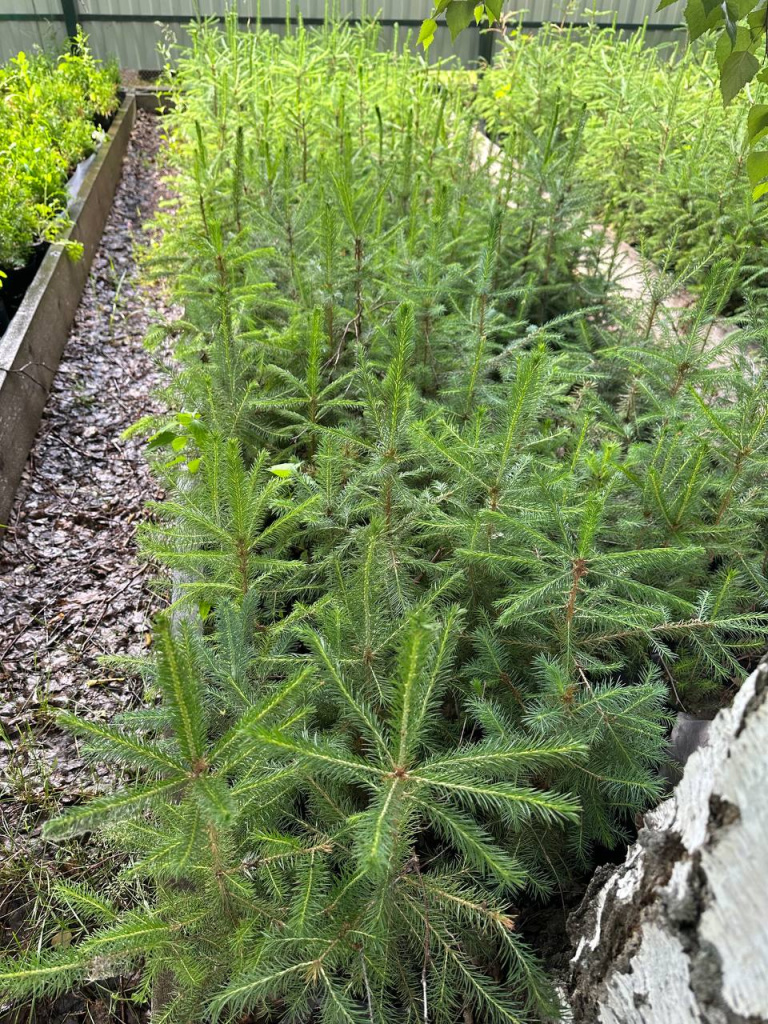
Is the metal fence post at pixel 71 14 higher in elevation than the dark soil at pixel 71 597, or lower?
higher

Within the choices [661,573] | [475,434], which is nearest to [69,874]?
[475,434]

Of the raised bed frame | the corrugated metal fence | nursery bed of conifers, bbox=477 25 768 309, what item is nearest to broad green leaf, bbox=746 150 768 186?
nursery bed of conifers, bbox=477 25 768 309

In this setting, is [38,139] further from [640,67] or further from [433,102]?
[640,67]

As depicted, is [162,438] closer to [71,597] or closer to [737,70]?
[71,597]

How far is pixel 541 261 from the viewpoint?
3.12m

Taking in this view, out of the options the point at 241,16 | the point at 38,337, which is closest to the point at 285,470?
the point at 38,337

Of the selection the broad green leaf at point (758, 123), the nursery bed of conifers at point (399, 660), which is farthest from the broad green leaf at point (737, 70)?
the nursery bed of conifers at point (399, 660)

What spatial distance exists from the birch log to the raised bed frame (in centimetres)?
282

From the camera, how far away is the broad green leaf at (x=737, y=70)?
1190 mm

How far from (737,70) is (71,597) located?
8.86ft

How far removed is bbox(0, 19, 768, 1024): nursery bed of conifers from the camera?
110 centimetres

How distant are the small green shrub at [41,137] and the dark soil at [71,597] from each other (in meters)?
0.55

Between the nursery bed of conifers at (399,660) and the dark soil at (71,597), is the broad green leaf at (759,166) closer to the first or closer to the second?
the nursery bed of conifers at (399,660)

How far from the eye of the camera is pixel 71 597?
2.76 meters
